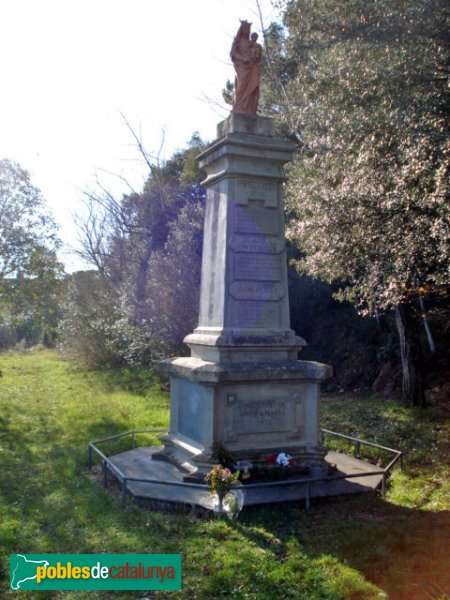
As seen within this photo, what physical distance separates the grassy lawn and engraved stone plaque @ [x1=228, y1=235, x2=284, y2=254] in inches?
132

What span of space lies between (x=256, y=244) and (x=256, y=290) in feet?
2.08

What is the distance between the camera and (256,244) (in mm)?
8164

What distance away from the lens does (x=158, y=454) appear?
8758mm

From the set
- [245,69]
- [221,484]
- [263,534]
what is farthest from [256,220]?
[263,534]

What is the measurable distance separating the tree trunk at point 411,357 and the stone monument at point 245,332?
564cm

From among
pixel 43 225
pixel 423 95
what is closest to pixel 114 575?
pixel 423 95

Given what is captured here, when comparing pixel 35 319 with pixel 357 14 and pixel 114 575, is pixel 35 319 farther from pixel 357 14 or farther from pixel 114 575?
pixel 114 575

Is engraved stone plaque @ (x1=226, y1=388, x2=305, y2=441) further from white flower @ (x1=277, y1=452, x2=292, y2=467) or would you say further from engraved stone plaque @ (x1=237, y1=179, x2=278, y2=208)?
engraved stone plaque @ (x1=237, y1=179, x2=278, y2=208)

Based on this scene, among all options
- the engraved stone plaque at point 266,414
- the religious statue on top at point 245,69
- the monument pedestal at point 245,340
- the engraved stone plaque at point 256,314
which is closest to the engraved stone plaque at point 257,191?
the monument pedestal at point 245,340

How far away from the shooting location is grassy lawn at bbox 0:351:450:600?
15.8 feet

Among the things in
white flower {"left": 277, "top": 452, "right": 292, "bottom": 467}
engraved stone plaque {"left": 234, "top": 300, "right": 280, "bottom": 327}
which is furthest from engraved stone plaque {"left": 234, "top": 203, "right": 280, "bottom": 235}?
white flower {"left": 277, "top": 452, "right": 292, "bottom": 467}

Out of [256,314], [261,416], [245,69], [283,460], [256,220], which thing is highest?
[245,69]

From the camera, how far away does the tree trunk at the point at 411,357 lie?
13078 millimetres

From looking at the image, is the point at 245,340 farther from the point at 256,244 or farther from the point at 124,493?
the point at 124,493
